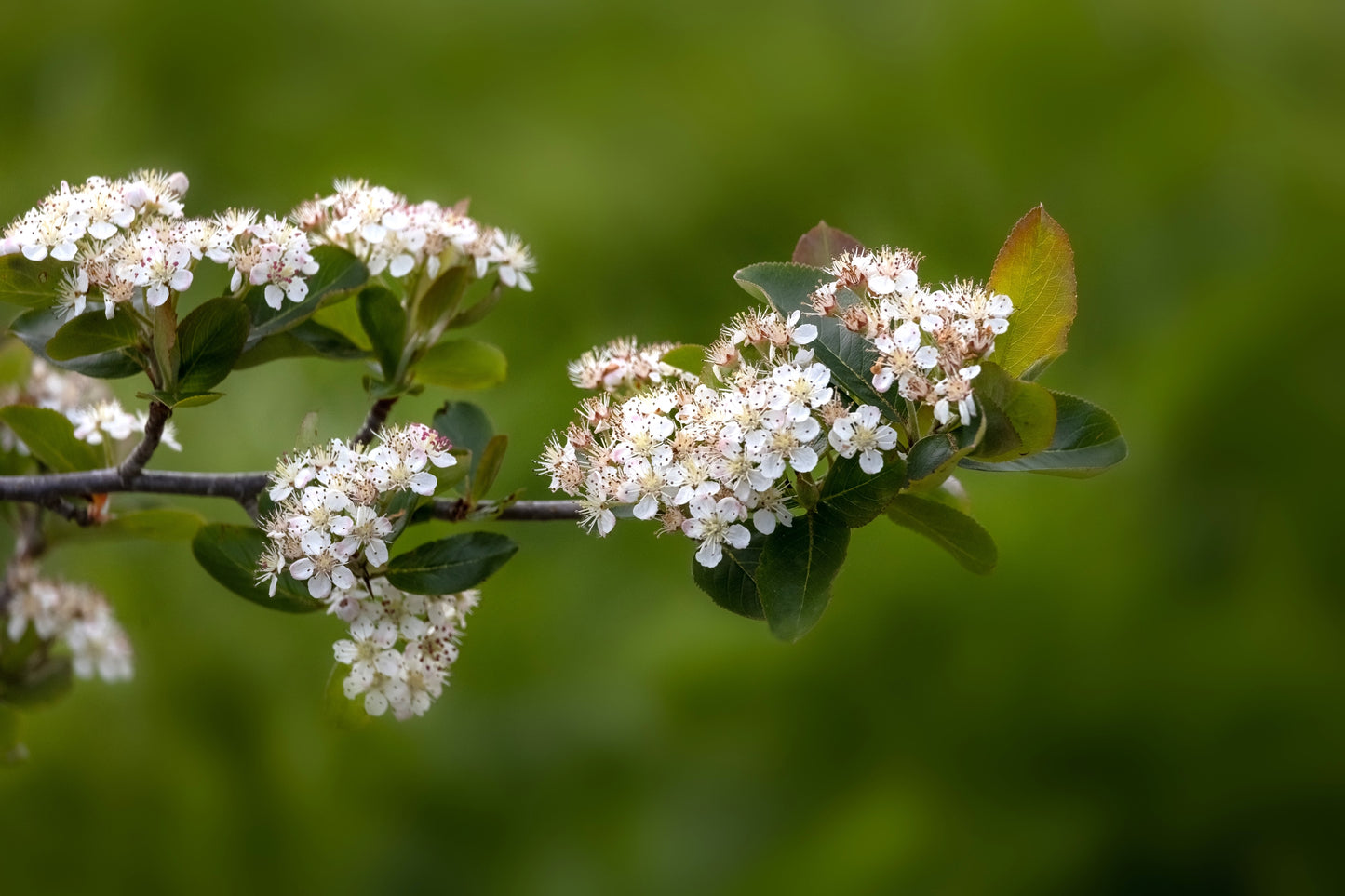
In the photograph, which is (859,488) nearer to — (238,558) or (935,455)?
(935,455)

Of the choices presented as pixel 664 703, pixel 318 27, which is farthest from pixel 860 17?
pixel 664 703

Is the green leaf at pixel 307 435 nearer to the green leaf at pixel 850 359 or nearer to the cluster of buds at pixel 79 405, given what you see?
the cluster of buds at pixel 79 405

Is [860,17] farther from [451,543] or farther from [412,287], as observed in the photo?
[451,543]

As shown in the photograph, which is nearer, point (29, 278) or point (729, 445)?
point (729, 445)

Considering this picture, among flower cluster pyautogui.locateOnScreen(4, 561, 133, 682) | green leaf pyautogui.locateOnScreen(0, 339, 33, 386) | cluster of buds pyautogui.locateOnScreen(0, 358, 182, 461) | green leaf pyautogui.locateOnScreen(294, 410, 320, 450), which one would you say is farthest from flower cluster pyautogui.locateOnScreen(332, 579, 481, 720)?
green leaf pyautogui.locateOnScreen(0, 339, 33, 386)

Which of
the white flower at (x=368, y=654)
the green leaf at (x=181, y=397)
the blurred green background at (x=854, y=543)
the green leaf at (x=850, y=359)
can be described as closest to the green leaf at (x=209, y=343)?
the green leaf at (x=181, y=397)

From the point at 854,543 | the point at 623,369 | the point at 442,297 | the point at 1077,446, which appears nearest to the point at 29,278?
the point at 442,297

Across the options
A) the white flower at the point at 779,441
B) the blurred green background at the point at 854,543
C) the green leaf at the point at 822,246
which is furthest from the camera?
the blurred green background at the point at 854,543
